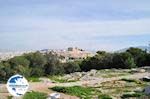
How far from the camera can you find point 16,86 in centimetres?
1256

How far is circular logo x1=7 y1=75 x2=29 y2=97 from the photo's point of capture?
12.5 metres

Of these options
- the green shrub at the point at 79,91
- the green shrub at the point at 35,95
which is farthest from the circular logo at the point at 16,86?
the green shrub at the point at 79,91

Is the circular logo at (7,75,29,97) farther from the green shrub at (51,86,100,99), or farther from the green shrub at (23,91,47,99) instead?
the green shrub at (51,86,100,99)

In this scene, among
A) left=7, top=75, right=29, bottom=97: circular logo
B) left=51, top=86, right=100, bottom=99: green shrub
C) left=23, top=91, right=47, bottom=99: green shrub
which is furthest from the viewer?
left=51, top=86, right=100, bottom=99: green shrub

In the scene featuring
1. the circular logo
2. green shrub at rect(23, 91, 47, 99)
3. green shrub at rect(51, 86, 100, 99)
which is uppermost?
the circular logo

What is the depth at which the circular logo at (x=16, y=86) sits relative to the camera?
12.5 meters

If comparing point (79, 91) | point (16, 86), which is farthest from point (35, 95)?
point (16, 86)

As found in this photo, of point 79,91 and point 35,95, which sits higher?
point 35,95

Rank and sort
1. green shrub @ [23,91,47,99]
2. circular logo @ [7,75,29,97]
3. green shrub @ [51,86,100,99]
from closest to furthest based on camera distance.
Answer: circular logo @ [7,75,29,97] → green shrub @ [23,91,47,99] → green shrub @ [51,86,100,99]

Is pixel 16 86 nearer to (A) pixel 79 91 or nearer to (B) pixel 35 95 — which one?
(B) pixel 35 95

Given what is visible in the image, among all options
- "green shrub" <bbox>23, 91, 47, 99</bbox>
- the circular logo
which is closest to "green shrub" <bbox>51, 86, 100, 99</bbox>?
"green shrub" <bbox>23, 91, 47, 99</bbox>

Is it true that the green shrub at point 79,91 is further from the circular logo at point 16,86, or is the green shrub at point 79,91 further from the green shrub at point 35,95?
the circular logo at point 16,86

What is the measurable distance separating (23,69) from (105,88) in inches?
1309

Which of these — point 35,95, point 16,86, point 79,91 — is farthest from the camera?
point 79,91
